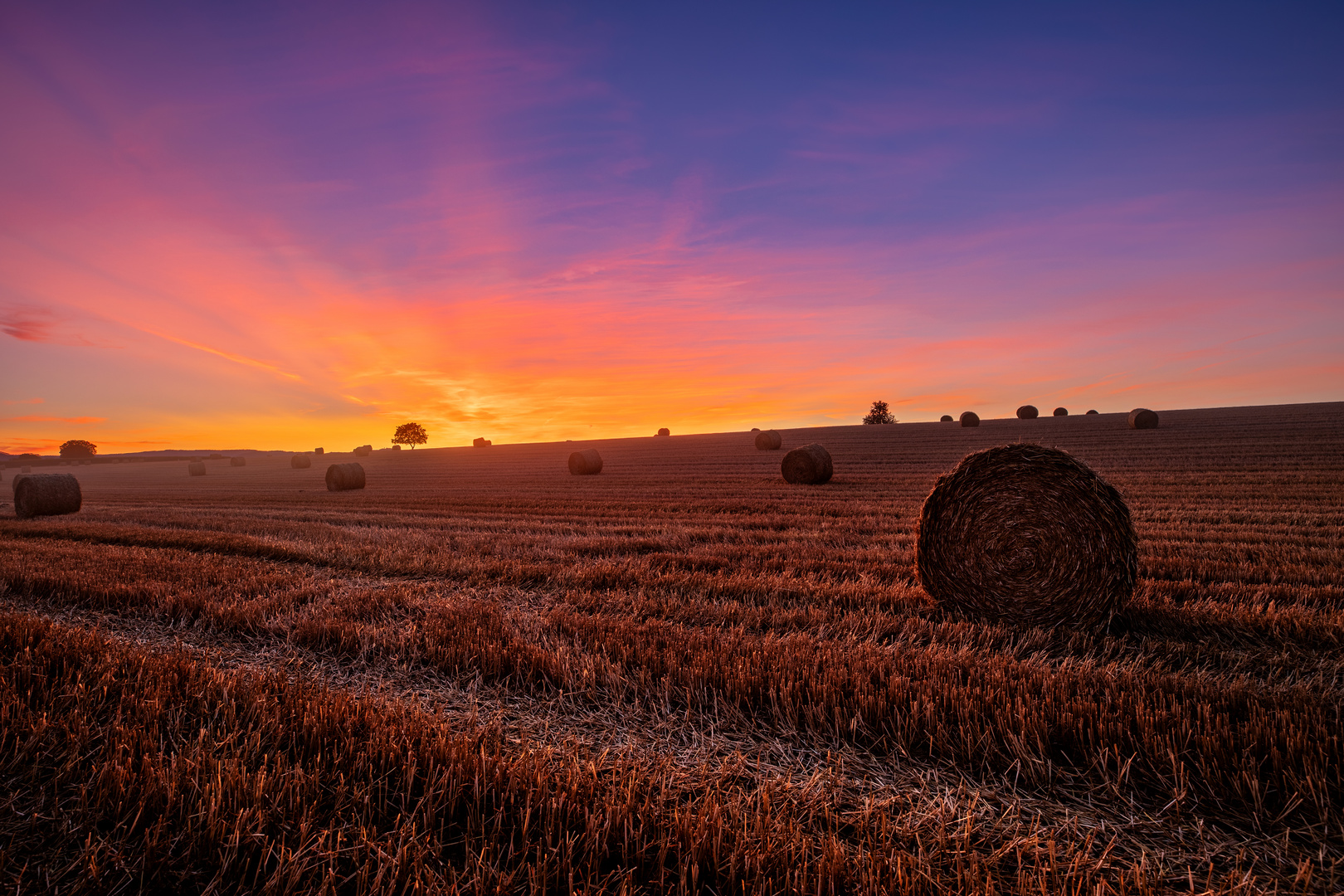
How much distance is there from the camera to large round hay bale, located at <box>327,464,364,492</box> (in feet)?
96.1

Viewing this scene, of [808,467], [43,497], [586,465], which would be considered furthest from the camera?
[586,465]

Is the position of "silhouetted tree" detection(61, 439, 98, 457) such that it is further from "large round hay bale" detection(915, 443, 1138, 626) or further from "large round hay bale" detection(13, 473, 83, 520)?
"large round hay bale" detection(915, 443, 1138, 626)

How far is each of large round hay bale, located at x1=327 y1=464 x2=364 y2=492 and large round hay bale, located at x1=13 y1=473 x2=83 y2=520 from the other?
32.1ft

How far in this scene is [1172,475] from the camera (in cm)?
1859

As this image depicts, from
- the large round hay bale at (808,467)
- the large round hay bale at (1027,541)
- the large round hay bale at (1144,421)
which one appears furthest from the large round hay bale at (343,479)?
the large round hay bale at (1144,421)

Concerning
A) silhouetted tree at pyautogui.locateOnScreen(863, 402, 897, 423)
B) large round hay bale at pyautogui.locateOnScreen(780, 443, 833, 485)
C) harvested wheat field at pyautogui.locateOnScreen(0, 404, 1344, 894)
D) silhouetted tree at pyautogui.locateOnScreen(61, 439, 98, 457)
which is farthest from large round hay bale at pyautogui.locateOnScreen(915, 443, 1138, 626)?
silhouetted tree at pyautogui.locateOnScreen(61, 439, 98, 457)

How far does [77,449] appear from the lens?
94.2m

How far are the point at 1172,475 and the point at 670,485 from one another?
16.4 m

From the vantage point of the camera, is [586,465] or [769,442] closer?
[586,465]

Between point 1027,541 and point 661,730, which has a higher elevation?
point 1027,541

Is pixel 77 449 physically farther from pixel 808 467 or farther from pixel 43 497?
pixel 808 467

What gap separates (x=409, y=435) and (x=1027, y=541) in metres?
96.6

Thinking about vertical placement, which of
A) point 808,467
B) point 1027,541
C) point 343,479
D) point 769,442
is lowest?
point 1027,541

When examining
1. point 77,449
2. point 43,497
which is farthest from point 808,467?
point 77,449
